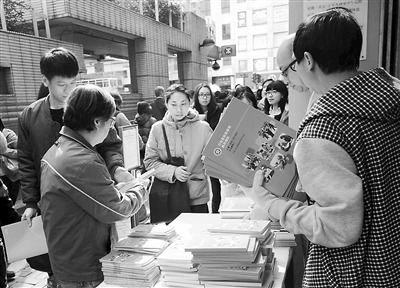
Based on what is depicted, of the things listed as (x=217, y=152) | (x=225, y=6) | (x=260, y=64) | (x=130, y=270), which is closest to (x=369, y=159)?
(x=217, y=152)

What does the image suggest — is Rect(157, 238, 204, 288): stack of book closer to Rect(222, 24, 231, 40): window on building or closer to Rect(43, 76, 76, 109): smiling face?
Rect(43, 76, 76, 109): smiling face

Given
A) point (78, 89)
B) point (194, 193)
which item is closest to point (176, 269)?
point (78, 89)

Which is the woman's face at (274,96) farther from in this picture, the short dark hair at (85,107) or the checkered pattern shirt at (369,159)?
the checkered pattern shirt at (369,159)

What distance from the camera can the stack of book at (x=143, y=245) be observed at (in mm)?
1601

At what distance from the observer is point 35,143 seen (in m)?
2.15

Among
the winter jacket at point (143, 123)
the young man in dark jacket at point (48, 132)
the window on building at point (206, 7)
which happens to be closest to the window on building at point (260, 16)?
the window on building at point (206, 7)

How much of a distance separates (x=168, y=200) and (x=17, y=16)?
4913 millimetres

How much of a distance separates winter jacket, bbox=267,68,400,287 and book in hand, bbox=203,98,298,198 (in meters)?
0.37

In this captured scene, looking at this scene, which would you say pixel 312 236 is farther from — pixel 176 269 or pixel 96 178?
pixel 96 178

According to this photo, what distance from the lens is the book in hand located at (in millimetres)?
1431

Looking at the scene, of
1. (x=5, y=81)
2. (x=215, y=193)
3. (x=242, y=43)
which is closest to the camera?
(x=215, y=193)

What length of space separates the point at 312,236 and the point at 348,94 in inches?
18.2

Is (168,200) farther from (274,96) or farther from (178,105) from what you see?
(274,96)

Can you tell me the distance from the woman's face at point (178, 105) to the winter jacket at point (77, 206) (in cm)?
130
